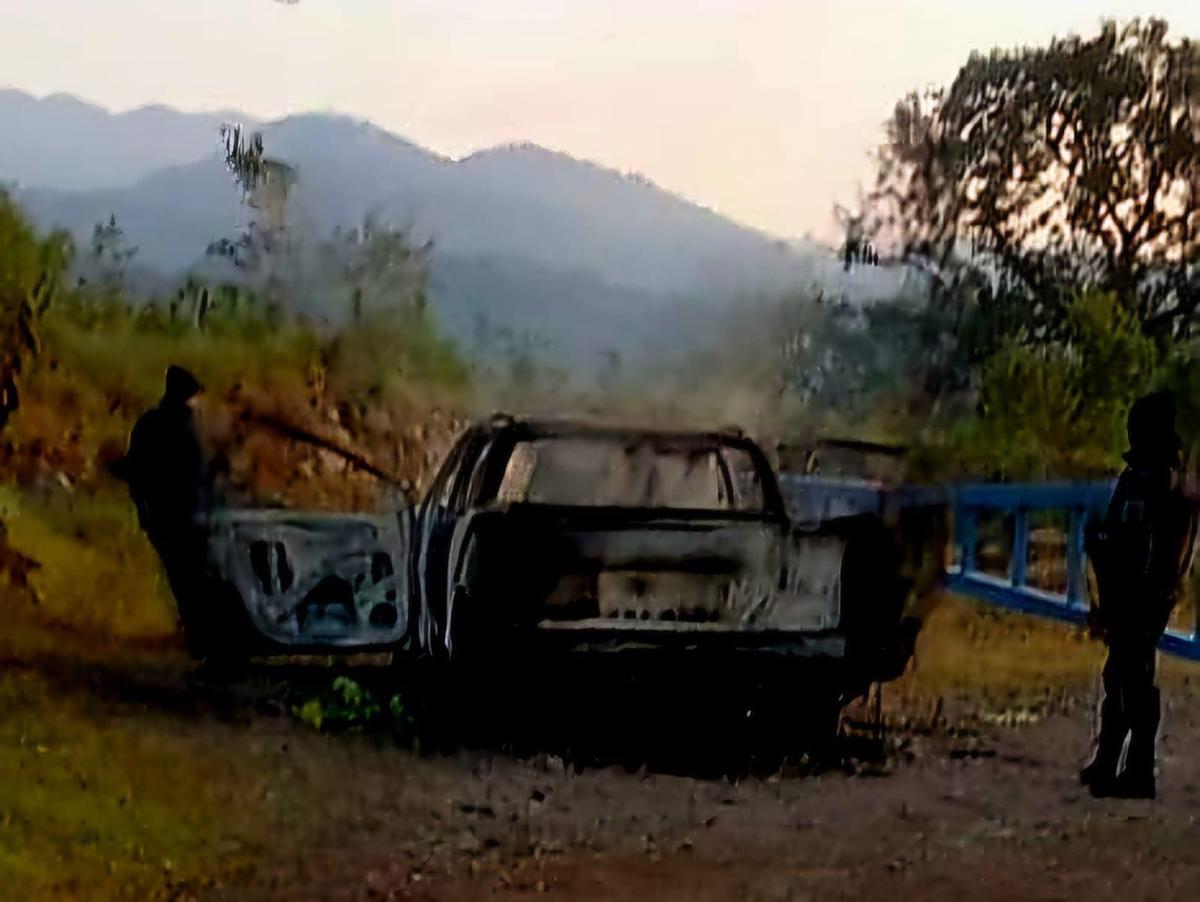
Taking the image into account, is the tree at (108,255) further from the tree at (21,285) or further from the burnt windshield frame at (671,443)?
the burnt windshield frame at (671,443)

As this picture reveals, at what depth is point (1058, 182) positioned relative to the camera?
2.76 meters

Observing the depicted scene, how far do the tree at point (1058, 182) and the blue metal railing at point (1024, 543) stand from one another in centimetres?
27

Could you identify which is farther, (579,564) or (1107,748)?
(1107,748)

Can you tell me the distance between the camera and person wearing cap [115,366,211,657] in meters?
2.54

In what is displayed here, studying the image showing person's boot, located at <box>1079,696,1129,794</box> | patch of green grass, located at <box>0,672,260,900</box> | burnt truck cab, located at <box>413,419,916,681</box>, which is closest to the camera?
patch of green grass, located at <box>0,672,260,900</box>

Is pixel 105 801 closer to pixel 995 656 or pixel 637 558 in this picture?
pixel 637 558

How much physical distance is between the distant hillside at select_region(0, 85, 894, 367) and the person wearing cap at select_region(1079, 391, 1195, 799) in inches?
30.1

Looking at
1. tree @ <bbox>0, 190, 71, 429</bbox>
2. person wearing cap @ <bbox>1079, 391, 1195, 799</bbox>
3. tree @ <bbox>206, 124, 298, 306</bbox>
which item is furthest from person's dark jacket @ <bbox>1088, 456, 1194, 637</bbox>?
tree @ <bbox>0, 190, 71, 429</bbox>

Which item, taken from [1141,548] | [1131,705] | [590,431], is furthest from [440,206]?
[1131,705]

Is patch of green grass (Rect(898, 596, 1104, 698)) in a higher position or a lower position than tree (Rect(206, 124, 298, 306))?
lower

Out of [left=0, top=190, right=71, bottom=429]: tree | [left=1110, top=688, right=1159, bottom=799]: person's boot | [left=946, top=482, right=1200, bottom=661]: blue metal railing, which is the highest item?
[left=0, top=190, right=71, bottom=429]: tree

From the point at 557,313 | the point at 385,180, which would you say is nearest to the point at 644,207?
the point at 557,313

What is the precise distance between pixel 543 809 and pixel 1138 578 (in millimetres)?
1119

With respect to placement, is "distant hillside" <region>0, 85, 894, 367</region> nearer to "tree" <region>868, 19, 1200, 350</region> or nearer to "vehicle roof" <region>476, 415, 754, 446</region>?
"vehicle roof" <region>476, 415, 754, 446</region>
